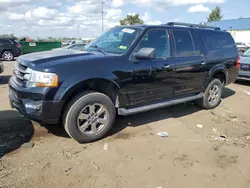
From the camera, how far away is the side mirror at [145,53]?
14.5 ft

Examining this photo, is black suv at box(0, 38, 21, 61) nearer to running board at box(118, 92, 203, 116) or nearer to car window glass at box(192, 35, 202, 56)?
car window glass at box(192, 35, 202, 56)

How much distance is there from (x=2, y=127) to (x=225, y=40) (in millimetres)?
5593

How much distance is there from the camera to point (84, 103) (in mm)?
4059

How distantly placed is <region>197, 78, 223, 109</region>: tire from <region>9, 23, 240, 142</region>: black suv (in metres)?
0.21

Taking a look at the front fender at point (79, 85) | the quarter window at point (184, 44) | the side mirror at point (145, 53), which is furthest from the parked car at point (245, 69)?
the front fender at point (79, 85)

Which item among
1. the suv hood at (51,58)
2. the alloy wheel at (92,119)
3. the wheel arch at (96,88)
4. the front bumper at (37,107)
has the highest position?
the suv hood at (51,58)

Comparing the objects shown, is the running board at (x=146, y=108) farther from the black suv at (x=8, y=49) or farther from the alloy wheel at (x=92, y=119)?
the black suv at (x=8, y=49)

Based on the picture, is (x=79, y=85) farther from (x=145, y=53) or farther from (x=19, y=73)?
(x=145, y=53)

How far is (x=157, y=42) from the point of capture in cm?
500

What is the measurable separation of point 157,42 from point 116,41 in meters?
0.79

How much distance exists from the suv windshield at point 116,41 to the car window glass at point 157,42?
195 millimetres

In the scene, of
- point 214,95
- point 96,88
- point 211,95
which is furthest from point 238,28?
point 96,88

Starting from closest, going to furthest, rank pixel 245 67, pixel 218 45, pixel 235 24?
pixel 218 45 → pixel 245 67 → pixel 235 24

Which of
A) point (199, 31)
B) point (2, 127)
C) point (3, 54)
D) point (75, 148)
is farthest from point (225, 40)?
point (3, 54)
